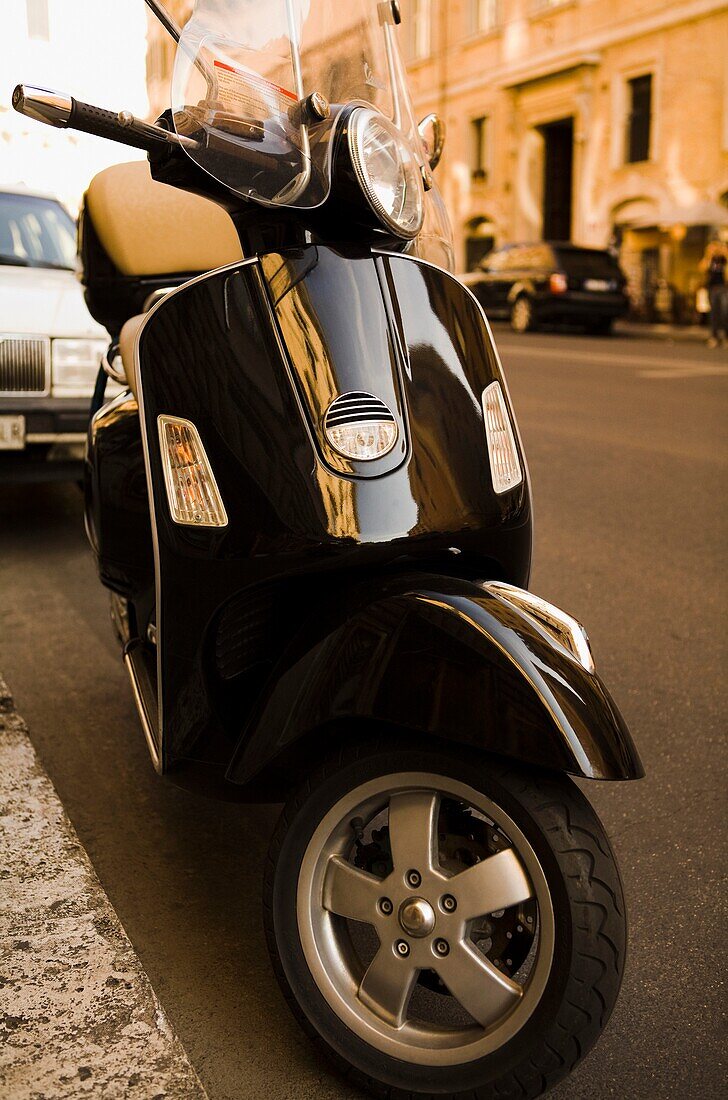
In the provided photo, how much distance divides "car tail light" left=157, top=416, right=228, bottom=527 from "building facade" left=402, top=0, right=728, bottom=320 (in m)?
23.5

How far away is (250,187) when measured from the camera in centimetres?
204

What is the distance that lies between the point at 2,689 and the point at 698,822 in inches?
81.3

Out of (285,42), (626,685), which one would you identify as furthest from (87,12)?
(626,685)

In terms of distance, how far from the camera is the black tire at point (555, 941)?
5.49 feet

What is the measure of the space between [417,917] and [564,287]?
1917 cm

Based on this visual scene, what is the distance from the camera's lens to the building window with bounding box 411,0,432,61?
34.6 metres

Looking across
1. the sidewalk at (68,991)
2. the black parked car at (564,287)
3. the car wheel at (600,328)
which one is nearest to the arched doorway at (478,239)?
the black parked car at (564,287)

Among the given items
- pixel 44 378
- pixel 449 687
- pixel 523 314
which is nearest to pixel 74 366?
pixel 44 378

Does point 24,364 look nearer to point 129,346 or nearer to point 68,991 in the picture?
point 129,346

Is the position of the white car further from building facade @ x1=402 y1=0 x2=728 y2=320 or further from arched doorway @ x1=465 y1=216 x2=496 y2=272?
arched doorway @ x1=465 y1=216 x2=496 y2=272

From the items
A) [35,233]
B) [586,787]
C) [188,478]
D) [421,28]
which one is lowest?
[586,787]

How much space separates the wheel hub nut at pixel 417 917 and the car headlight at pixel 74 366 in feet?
12.3

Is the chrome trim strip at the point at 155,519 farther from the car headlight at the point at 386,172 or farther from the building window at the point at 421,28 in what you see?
the building window at the point at 421,28

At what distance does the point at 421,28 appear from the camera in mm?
35219
